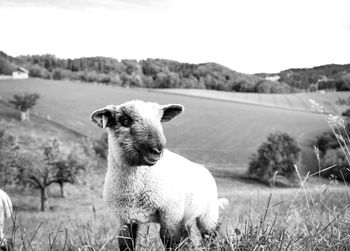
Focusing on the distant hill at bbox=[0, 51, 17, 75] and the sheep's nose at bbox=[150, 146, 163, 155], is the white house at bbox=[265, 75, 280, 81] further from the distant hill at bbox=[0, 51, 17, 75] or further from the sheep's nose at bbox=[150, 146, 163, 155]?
the sheep's nose at bbox=[150, 146, 163, 155]

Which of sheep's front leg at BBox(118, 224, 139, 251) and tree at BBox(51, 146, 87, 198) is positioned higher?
sheep's front leg at BBox(118, 224, 139, 251)

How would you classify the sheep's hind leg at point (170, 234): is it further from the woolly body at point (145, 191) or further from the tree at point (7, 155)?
the tree at point (7, 155)

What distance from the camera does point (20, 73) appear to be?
9.45 m

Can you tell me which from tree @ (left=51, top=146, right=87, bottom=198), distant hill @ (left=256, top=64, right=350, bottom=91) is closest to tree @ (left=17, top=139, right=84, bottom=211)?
tree @ (left=51, top=146, right=87, bottom=198)

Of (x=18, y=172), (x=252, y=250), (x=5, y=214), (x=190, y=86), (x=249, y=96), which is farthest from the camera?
(x=18, y=172)

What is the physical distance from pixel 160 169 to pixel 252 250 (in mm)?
1027

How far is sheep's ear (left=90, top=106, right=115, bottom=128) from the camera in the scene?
94.1 inches

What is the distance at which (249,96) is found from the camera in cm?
1090

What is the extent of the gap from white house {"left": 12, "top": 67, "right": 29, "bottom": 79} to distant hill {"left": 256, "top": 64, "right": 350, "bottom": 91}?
5.96 metres

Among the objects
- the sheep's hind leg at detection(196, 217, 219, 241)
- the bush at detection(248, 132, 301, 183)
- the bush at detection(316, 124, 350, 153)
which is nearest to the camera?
the sheep's hind leg at detection(196, 217, 219, 241)

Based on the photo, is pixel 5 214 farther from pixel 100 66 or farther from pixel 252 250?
pixel 100 66

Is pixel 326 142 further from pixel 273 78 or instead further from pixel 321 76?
pixel 321 76

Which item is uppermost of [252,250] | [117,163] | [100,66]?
[100,66]

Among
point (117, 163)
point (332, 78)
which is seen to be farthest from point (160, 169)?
point (332, 78)
